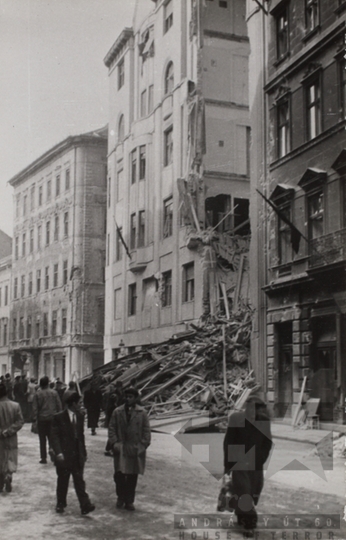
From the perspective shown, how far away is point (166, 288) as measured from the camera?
112 ft

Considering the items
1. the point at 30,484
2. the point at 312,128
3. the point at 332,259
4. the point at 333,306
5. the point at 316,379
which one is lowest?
the point at 30,484

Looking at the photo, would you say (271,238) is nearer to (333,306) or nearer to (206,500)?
(333,306)

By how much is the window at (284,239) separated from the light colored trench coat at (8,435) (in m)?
13.1

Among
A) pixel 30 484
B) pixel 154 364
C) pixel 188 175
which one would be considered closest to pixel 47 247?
pixel 188 175

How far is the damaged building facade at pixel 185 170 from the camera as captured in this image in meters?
31.0

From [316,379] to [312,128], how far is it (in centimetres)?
757

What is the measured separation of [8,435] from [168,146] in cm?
2613

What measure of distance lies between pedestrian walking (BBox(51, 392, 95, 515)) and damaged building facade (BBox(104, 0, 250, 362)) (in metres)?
20.2

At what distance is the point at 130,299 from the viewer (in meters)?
38.5

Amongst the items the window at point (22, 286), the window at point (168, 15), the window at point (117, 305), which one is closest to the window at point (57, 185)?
the window at point (22, 286)

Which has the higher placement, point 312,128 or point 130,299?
point 312,128

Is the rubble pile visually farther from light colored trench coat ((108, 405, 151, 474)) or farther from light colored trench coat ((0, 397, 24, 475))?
light colored trench coat ((108, 405, 151, 474))

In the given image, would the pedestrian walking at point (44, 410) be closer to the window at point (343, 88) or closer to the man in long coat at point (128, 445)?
the man in long coat at point (128, 445)

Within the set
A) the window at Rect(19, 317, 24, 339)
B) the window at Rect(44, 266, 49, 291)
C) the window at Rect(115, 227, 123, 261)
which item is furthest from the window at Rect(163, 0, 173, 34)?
the window at Rect(19, 317, 24, 339)
